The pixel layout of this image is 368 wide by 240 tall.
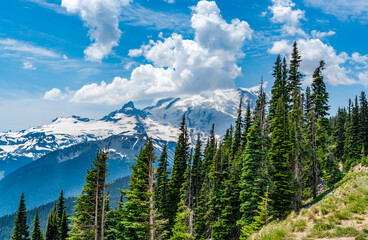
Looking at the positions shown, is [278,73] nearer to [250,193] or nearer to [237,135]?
[237,135]

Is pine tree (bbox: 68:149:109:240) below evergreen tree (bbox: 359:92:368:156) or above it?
below

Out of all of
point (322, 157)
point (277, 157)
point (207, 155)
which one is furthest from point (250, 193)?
point (207, 155)

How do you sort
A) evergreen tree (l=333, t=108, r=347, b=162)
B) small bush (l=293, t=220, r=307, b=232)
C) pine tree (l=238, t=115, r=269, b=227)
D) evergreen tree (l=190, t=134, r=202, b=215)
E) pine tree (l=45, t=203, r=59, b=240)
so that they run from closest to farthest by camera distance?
1. small bush (l=293, t=220, r=307, b=232)
2. pine tree (l=238, t=115, r=269, b=227)
3. evergreen tree (l=190, t=134, r=202, b=215)
4. pine tree (l=45, t=203, r=59, b=240)
5. evergreen tree (l=333, t=108, r=347, b=162)

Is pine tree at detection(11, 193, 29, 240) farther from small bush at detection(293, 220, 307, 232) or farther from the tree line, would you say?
small bush at detection(293, 220, 307, 232)

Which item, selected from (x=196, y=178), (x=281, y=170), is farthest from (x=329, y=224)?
(x=196, y=178)

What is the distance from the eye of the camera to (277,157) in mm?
29594

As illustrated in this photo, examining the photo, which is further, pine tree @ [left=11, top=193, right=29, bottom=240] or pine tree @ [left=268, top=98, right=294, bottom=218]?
pine tree @ [left=11, top=193, right=29, bottom=240]

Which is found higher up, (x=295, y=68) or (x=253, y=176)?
(x=295, y=68)

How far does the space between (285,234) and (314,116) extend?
2929cm

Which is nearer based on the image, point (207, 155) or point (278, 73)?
point (278, 73)

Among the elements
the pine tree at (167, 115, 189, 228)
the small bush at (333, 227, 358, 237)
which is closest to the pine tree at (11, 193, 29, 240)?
the pine tree at (167, 115, 189, 228)

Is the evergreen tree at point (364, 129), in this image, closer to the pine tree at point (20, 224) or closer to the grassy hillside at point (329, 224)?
the grassy hillside at point (329, 224)

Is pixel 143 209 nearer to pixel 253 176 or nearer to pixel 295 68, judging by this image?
pixel 253 176

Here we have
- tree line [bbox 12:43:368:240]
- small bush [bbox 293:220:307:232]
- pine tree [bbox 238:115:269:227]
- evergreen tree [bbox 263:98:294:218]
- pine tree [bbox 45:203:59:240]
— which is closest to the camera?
small bush [bbox 293:220:307:232]
